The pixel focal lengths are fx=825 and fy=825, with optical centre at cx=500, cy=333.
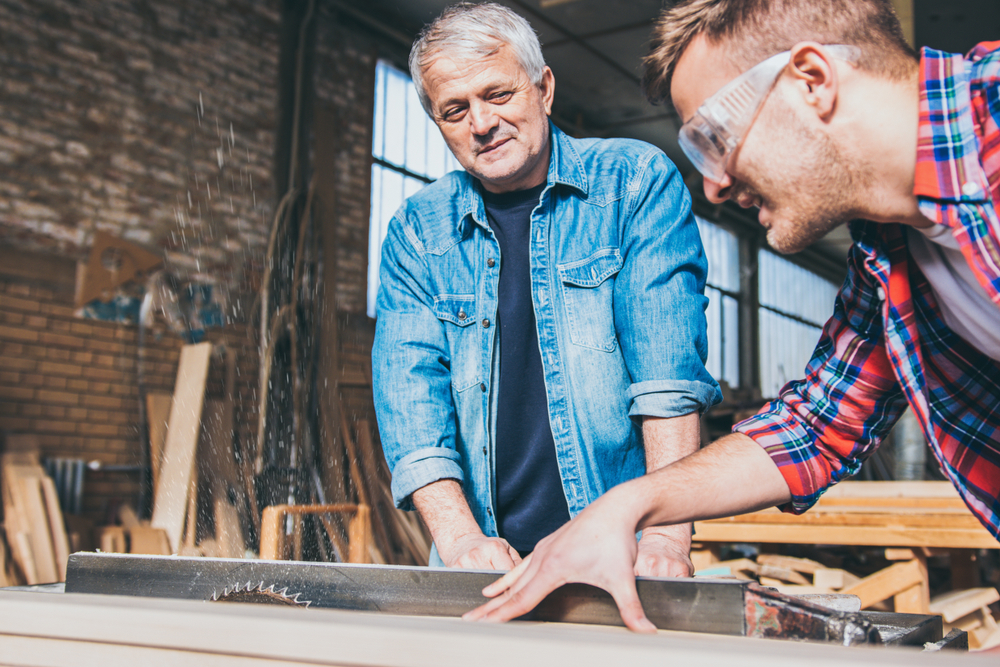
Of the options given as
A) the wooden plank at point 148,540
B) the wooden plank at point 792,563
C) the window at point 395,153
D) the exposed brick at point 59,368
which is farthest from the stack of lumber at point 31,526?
the wooden plank at point 792,563

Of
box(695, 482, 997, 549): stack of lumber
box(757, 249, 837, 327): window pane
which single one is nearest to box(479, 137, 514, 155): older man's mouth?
box(695, 482, 997, 549): stack of lumber

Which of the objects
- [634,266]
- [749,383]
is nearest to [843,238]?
[749,383]

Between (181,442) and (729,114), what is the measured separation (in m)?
4.63

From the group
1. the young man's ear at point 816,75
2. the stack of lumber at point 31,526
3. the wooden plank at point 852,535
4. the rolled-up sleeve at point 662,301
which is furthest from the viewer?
the stack of lumber at point 31,526

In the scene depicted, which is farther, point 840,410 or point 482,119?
point 482,119

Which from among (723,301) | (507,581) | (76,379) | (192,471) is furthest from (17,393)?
(723,301)

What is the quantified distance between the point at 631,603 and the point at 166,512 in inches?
178

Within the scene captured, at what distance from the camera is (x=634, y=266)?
1585 millimetres

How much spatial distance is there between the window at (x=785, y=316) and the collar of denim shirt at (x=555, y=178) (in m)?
11.5

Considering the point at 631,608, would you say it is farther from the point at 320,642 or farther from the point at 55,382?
the point at 55,382

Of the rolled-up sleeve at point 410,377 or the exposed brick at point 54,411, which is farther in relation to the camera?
the exposed brick at point 54,411

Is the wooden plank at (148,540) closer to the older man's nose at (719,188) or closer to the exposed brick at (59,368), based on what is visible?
the exposed brick at (59,368)

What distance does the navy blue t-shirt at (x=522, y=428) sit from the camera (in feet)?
5.34

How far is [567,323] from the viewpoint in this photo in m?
1.61
